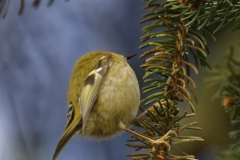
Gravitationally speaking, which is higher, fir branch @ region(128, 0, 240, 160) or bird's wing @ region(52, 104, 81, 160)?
fir branch @ region(128, 0, 240, 160)

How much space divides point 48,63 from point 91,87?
151 cm

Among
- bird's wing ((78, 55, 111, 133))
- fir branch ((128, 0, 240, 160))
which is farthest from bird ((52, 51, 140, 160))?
fir branch ((128, 0, 240, 160))

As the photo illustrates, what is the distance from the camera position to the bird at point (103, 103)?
164 centimetres

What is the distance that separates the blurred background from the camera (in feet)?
9.32

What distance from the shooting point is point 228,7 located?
41.0 inches

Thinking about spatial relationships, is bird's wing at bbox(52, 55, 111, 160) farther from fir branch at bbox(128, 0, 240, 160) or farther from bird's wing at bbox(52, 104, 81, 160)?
fir branch at bbox(128, 0, 240, 160)

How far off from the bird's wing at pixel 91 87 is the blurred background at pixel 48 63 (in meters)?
0.91

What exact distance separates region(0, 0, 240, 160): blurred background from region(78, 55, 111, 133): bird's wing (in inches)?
35.7

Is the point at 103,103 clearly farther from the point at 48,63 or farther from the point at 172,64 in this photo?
the point at 48,63

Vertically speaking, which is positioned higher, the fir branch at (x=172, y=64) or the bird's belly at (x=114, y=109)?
the fir branch at (x=172, y=64)

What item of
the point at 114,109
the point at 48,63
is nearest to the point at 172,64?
the point at 114,109

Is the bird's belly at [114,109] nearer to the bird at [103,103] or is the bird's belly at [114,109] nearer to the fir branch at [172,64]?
the bird at [103,103]

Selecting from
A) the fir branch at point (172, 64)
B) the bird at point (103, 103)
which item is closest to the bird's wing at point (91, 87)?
the bird at point (103, 103)

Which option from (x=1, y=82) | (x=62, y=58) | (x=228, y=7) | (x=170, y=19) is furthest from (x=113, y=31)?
(x=228, y=7)
